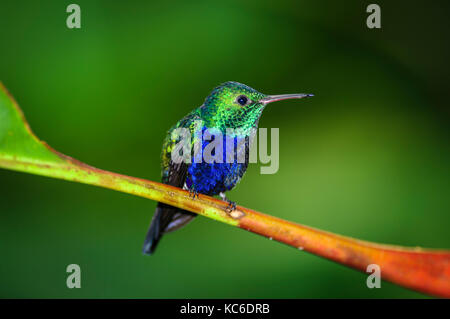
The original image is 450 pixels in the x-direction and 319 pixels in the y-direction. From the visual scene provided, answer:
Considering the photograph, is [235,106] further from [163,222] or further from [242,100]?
[163,222]

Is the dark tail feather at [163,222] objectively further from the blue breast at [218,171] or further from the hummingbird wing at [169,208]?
the blue breast at [218,171]

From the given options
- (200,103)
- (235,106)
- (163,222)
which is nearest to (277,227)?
(235,106)

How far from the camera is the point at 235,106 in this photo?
4.03ft

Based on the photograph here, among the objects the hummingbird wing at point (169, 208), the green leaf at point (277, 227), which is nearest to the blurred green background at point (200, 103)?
the hummingbird wing at point (169, 208)

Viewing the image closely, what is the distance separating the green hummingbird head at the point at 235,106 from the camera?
1.23 m

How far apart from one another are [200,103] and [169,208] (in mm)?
538

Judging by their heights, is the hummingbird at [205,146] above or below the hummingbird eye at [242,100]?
below

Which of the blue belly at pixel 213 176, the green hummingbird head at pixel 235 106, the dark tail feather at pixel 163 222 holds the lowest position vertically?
the dark tail feather at pixel 163 222

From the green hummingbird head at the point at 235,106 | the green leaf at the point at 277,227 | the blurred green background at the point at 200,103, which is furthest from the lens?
the blurred green background at the point at 200,103

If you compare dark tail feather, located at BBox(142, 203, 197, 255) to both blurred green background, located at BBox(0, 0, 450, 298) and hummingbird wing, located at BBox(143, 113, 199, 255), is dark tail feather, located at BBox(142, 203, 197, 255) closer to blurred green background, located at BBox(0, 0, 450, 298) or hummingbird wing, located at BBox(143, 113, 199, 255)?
hummingbird wing, located at BBox(143, 113, 199, 255)

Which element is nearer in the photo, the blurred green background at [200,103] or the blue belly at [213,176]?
the blue belly at [213,176]

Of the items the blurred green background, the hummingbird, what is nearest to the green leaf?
the hummingbird

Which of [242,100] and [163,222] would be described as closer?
[242,100]

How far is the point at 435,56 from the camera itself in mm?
1871
